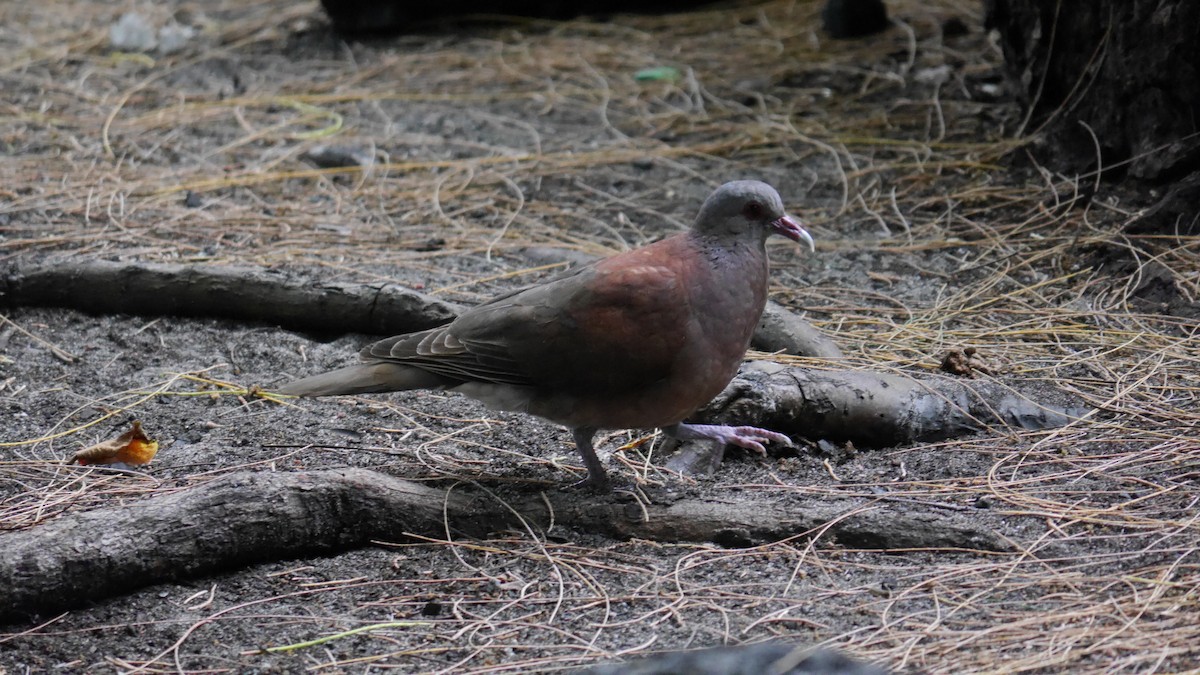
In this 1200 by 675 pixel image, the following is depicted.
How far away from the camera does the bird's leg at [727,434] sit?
3.71 metres

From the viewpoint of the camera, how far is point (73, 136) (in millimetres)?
6957

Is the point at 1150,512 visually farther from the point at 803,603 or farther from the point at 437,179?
the point at 437,179

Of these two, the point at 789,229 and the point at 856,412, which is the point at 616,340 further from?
the point at 856,412

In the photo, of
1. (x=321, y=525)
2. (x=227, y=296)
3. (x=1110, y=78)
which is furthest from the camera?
(x=1110, y=78)

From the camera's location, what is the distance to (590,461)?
3.57 metres

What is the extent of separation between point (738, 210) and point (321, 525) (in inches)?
57.2

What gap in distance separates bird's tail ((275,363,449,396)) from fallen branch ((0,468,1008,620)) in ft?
1.02

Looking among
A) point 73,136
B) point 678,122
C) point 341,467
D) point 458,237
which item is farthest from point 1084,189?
point 73,136

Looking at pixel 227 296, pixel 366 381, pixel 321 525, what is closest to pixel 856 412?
pixel 366 381

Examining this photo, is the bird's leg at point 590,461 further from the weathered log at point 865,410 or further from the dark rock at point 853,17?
the dark rock at point 853,17

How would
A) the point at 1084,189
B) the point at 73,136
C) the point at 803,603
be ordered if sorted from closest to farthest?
1. the point at 803,603
2. the point at 1084,189
3. the point at 73,136

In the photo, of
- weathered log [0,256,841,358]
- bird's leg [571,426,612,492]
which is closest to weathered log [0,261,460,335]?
weathered log [0,256,841,358]

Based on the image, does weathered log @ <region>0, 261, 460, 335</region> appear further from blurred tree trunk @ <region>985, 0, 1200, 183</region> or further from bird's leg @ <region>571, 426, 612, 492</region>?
blurred tree trunk @ <region>985, 0, 1200, 183</region>

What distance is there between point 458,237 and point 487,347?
2150 millimetres
